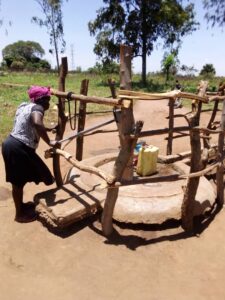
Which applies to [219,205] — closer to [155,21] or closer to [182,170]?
[182,170]

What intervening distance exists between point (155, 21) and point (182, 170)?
1678 centimetres

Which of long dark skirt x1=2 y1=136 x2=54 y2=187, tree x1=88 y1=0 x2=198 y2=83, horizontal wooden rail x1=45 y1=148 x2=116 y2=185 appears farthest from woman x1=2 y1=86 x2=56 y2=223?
tree x1=88 y1=0 x2=198 y2=83

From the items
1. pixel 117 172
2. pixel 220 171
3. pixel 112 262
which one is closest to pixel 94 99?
pixel 117 172

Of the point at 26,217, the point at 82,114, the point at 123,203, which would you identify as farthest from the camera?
the point at 82,114

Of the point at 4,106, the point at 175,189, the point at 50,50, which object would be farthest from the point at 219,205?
the point at 50,50

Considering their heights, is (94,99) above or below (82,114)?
above

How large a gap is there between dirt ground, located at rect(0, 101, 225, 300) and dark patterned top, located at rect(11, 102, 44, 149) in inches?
42.1

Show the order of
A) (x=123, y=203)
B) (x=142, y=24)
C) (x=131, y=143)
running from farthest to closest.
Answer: (x=142, y=24), (x=123, y=203), (x=131, y=143)

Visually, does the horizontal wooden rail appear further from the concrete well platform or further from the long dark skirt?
the long dark skirt

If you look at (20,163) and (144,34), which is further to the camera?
(144,34)

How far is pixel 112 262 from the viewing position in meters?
3.66

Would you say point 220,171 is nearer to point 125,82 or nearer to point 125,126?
point 125,126

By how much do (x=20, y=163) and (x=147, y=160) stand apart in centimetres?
197

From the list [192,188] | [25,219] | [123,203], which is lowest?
[25,219]
